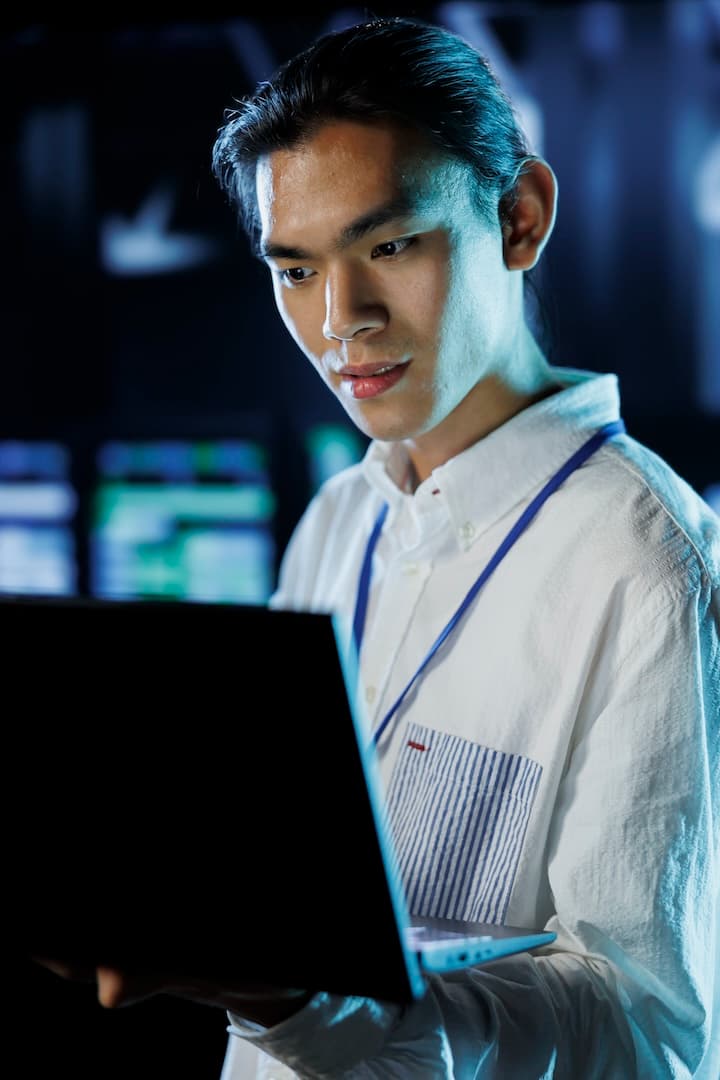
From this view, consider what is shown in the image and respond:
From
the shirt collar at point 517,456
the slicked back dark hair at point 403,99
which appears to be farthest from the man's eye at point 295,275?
the shirt collar at point 517,456

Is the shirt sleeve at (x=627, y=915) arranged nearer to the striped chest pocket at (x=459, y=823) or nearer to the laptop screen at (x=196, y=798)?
the striped chest pocket at (x=459, y=823)

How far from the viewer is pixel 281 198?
3.46ft

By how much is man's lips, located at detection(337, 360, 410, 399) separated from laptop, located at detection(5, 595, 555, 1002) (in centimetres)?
44

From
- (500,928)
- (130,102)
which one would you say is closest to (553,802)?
(500,928)

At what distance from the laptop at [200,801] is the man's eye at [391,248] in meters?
0.48

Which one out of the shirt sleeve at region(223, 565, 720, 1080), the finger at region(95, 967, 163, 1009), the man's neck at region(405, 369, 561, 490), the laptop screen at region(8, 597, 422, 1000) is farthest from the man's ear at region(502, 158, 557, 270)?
the finger at region(95, 967, 163, 1009)

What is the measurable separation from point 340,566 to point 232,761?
2.28ft

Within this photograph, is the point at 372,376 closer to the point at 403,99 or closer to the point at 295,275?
the point at 295,275

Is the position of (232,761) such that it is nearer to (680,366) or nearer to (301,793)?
(301,793)

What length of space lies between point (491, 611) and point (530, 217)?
39 centimetres

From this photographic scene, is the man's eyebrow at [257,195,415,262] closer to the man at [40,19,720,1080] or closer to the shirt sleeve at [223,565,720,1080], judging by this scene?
the man at [40,19,720,1080]

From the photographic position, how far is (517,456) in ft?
3.67

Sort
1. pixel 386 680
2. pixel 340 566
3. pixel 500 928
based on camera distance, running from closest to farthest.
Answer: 1. pixel 500 928
2. pixel 386 680
3. pixel 340 566

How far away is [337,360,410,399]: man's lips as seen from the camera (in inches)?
41.6
